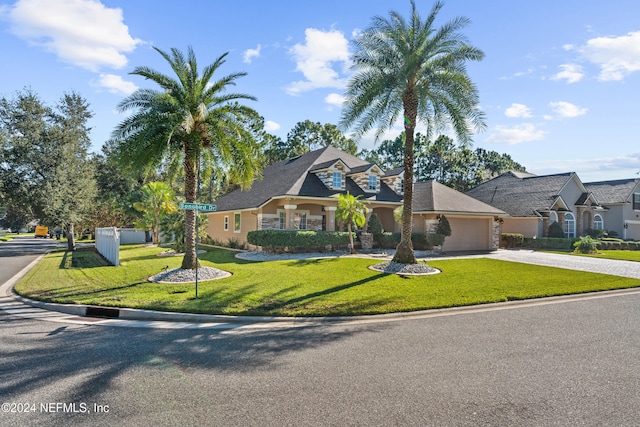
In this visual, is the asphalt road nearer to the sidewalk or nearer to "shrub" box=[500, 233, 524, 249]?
the sidewalk

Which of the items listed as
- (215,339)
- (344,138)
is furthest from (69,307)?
(344,138)

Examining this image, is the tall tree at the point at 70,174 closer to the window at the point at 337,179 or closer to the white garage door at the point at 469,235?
the window at the point at 337,179

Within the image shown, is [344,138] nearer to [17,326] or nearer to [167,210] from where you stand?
[167,210]

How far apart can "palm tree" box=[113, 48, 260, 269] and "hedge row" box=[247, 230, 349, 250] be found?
7.66m

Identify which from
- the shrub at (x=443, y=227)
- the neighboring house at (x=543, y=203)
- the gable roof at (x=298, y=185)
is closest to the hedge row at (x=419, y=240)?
the shrub at (x=443, y=227)

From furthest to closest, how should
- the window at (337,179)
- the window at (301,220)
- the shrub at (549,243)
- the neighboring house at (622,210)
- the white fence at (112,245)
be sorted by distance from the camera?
the neighboring house at (622,210), the shrub at (549,243), the window at (337,179), the window at (301,220), the white fence at (112,245)

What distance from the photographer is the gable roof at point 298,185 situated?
24.9m

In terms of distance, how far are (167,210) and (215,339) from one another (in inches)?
1087

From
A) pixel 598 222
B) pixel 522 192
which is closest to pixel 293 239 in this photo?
pixel 522 192

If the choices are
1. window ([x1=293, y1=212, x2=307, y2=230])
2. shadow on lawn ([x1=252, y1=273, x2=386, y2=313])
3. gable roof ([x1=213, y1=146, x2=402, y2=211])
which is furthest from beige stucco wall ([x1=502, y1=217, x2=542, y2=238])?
shadow on lawn ([x1=252, y1=273, x2=386, y2=313])

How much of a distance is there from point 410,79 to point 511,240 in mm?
21140

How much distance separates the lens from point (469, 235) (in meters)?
27.8

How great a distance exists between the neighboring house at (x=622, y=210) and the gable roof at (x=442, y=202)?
20252mm

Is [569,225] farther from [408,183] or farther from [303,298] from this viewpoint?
[303,298]
